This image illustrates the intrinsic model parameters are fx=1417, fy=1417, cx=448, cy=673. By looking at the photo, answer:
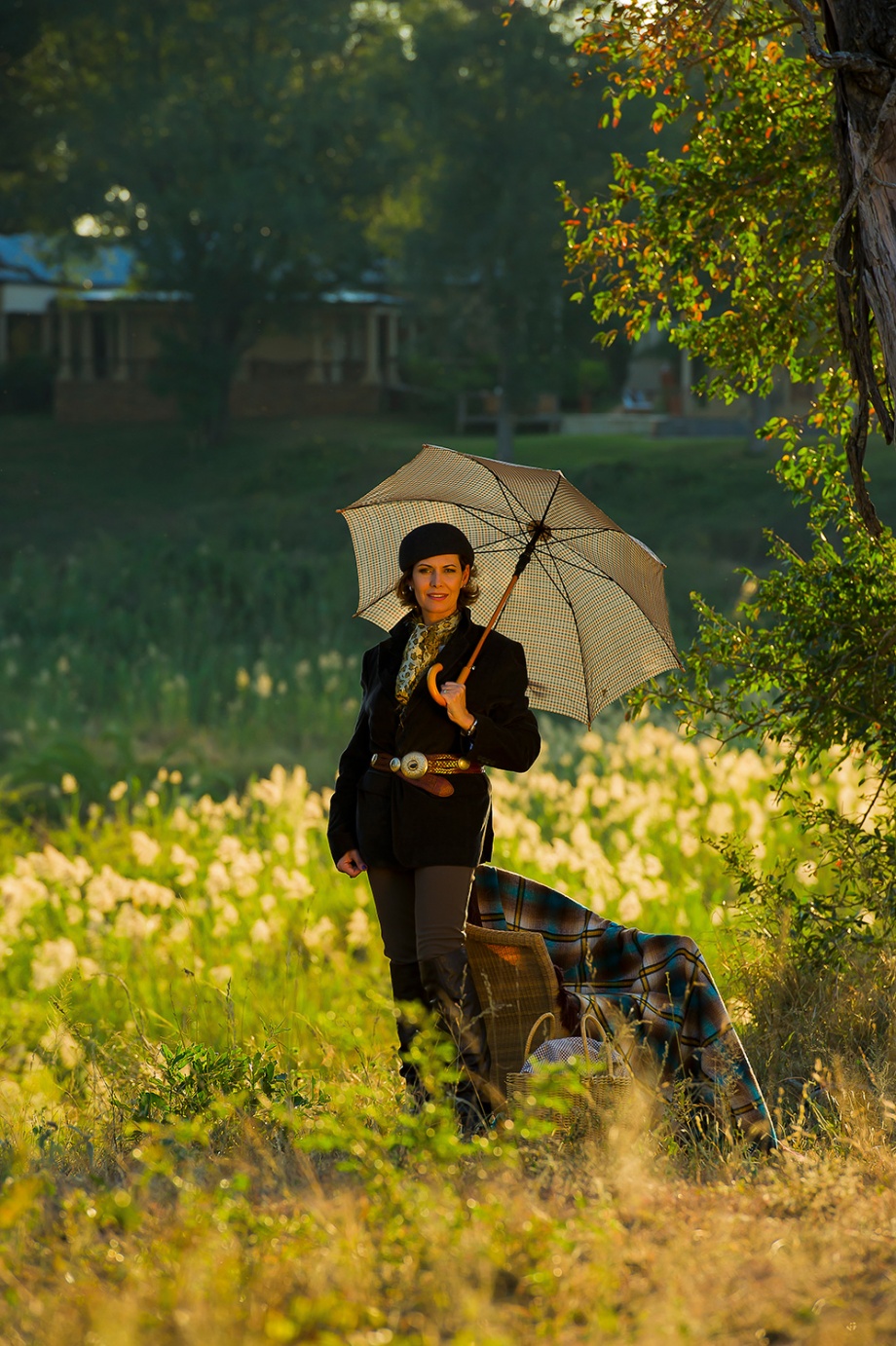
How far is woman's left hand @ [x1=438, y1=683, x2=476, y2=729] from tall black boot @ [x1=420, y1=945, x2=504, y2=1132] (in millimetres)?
706

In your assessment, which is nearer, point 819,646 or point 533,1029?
point 533,1029

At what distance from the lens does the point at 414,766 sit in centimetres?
438

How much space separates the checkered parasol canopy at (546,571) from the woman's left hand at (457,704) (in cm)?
64

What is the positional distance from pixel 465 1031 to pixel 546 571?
1.68 meters

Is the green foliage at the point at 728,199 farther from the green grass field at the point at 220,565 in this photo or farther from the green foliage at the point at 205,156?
the green foliage at the point at 205,156

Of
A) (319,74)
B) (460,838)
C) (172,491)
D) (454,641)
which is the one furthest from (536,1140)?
(319,74)

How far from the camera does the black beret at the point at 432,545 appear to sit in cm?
450

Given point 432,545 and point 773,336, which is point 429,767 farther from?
point 773,336

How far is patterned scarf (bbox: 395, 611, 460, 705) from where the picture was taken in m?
4.52

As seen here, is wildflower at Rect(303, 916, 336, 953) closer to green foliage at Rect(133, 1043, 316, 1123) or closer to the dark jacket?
green foliage at Rect(133, 1043, 316, 1123)

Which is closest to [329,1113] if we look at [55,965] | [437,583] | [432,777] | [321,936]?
[432,777]

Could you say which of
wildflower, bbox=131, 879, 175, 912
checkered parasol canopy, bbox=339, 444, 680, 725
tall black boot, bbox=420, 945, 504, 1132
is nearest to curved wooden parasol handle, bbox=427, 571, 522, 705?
checkered parasol canopy, bbox=339, 444, 680, 725

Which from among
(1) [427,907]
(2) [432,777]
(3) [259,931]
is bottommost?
(3) [259,931]

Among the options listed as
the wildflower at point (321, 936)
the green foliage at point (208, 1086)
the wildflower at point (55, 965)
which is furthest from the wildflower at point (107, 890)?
the green foliage at point (208, 1086)
